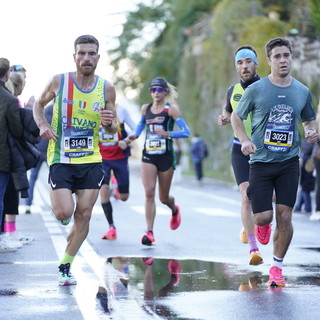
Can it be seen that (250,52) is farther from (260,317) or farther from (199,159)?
(199,159)

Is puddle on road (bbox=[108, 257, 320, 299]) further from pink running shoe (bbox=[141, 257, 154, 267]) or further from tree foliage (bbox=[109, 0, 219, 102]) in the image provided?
tree foliage (bbox=[109, 0, 219, 102])

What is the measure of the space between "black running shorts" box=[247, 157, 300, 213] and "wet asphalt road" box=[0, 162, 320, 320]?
707mm

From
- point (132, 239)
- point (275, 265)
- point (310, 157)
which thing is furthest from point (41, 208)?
point (275, 265)

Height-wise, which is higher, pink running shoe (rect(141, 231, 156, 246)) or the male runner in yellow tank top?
the male runner in yellow tank top

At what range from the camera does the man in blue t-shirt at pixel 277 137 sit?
27.1 ft

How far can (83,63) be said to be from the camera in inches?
329

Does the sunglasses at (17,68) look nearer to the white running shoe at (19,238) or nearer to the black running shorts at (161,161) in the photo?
the black running shorts at (161,161)

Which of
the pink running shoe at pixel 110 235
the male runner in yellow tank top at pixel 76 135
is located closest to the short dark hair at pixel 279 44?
the male runner in yellow tank top at pixel 76 135

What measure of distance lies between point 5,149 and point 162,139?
87.9 inches

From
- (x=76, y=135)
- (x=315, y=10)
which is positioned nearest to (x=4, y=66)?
(x=76, y=135)

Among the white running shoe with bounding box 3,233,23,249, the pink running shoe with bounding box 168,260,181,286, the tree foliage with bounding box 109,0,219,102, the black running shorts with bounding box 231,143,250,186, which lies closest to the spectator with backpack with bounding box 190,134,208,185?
the tree foliage with bounding box 109,0,219,102

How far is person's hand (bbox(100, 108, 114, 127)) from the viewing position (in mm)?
8305

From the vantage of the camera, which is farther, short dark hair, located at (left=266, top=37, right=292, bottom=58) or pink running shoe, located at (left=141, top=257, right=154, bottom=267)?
pink running shoe, located at (left=141, top=257, right=154, bottom=267)

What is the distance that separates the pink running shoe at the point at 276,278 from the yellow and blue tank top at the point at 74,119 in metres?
1.83
